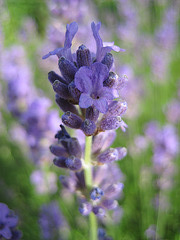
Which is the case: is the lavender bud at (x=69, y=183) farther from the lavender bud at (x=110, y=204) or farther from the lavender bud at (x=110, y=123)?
the lavender bud at (x=110, y=123)

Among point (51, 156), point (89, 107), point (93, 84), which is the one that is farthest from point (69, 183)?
point (51, 156)

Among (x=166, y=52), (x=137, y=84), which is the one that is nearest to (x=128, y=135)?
(x=137, y=84)

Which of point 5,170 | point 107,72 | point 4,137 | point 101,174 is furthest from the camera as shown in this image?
point 5,170

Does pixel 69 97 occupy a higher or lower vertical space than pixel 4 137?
lower

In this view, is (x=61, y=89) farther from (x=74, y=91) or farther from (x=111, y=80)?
(x=111, y=80)

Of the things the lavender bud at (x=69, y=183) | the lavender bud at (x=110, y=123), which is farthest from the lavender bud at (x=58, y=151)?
the lavender bud at (x=110, y=123)

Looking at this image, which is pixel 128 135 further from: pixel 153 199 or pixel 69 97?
pixel 69 97

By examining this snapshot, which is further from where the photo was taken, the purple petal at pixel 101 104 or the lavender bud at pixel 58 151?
the lavender bud at pixel 58 151
